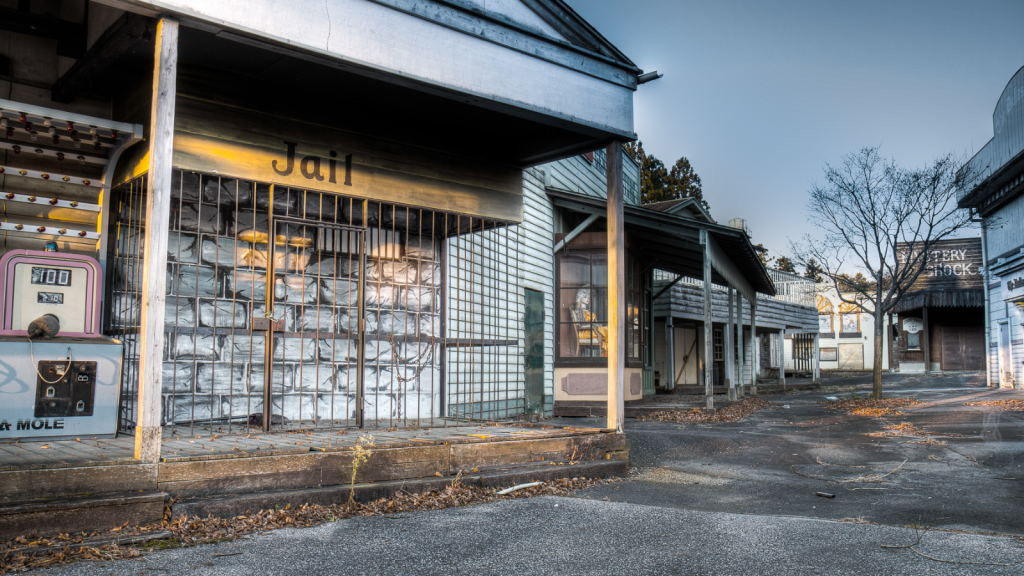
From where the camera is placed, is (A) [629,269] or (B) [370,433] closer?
(B) [370,433]

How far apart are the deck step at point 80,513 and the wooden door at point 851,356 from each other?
4487 cm

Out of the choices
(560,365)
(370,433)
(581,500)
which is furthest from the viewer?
(560,365)

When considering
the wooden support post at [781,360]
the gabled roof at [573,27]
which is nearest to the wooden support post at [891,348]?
the wooden support post at [781,360]

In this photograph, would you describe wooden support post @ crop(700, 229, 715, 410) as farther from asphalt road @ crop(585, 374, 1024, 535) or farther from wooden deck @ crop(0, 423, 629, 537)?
wooden deck @ crop(0, 423, 629, 537)

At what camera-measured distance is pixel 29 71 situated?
5.52 meters

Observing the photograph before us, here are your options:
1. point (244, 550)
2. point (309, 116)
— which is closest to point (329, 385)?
point (309, 116)

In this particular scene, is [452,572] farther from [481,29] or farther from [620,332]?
[481,29]

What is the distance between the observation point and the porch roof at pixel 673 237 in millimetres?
12344

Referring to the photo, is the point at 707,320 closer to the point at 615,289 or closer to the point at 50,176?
the point at 615,289

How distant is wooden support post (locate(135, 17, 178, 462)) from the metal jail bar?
1.37 m

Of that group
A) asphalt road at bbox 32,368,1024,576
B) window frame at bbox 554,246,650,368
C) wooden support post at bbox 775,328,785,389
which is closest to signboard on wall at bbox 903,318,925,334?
wooden support post at bbox 775,328,785,389

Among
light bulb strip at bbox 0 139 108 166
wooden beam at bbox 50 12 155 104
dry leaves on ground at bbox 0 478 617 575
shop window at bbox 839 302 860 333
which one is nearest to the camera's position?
dry leaves on ground at bbox 0 478 617 575

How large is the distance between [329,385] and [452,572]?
4.24 meters

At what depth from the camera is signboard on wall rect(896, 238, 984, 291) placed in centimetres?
3466
